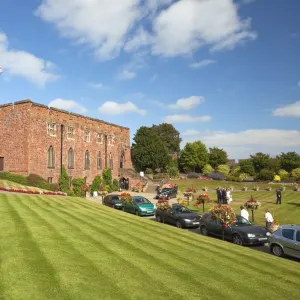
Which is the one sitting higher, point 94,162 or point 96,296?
point 94,162

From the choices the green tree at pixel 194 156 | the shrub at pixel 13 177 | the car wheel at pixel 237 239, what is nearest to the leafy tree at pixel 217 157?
the green tree at pixel 194 156

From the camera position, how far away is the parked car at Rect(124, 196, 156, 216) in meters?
25.2

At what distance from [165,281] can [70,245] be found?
3836 mm

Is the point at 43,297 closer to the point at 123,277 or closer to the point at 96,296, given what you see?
the point at 96,296

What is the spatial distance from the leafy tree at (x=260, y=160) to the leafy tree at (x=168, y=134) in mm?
21299

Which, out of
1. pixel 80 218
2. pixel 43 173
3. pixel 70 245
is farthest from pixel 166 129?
pixel 70 245

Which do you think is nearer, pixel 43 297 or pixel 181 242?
pixel 43 297

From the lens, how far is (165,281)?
26.2ft

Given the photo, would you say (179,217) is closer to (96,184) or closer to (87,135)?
(96,184)

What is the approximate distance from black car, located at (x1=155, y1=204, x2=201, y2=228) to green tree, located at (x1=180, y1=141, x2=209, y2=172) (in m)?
66.0

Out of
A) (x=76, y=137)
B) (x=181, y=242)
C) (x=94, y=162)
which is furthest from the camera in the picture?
(x=94, y=162)

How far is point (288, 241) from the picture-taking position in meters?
13.7

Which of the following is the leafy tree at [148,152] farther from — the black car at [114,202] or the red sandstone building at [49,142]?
the black car at [114,202]

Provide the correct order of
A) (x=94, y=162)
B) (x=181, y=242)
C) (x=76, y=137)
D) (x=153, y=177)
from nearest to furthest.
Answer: (x=181, y=242), (x=76, y=137), (x=94, y=162), (x=153, y=177)
